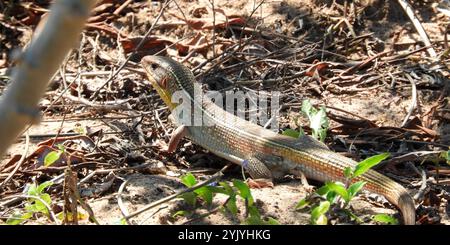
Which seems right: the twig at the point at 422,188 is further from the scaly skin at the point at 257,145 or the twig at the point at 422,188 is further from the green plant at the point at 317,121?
the green plant at the point at 317,121

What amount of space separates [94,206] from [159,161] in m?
0.96

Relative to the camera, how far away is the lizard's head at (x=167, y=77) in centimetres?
592

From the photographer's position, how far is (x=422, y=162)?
16.0 feet

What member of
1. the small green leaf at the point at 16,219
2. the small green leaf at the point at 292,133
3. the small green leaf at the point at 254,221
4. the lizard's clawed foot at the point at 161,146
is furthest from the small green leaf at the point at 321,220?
the lizard's clawed foot at the point at 161,146

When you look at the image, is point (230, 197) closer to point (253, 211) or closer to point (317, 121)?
point (253, 211)

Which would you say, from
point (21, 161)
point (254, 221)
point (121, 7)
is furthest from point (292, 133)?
point (121, 7)

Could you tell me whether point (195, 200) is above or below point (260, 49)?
below

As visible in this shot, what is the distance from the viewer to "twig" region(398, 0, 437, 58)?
22.0ft

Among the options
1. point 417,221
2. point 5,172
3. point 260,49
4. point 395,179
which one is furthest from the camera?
point 260,49

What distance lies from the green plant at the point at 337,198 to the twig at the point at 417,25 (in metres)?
2.97
